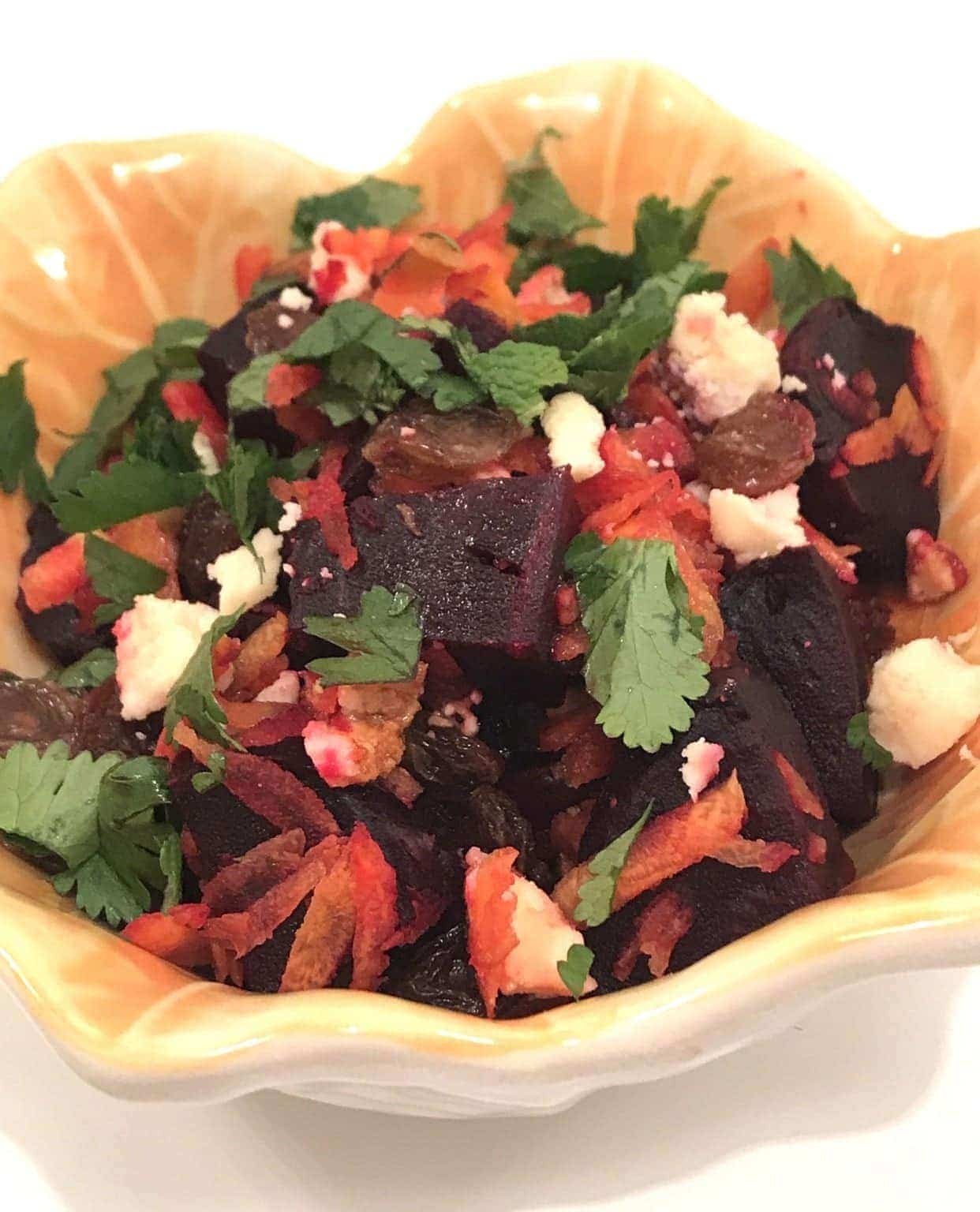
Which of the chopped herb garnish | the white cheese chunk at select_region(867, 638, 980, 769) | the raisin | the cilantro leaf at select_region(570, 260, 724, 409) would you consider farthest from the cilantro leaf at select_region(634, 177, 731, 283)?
the chopped herb garnish

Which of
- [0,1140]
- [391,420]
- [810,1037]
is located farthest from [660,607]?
[0,1140]

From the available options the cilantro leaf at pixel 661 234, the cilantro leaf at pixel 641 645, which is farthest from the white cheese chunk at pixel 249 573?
the cilantro leaf at pixel 661 234

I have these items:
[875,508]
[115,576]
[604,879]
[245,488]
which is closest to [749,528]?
[875,508]

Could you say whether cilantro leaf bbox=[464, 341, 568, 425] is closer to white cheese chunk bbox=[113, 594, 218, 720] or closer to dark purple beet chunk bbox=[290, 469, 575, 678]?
dark purple beet chunk bbox=[290, 469, 575, 678]

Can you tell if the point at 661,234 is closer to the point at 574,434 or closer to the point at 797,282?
the point at 797,282

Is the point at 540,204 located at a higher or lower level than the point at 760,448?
higher

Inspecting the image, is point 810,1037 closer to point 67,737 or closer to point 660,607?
point 660,607

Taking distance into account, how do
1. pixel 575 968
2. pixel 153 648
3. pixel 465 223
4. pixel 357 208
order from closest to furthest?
pixel 575 968 → pixel 153 648 → pixel 357 208 → pixel 465 223
